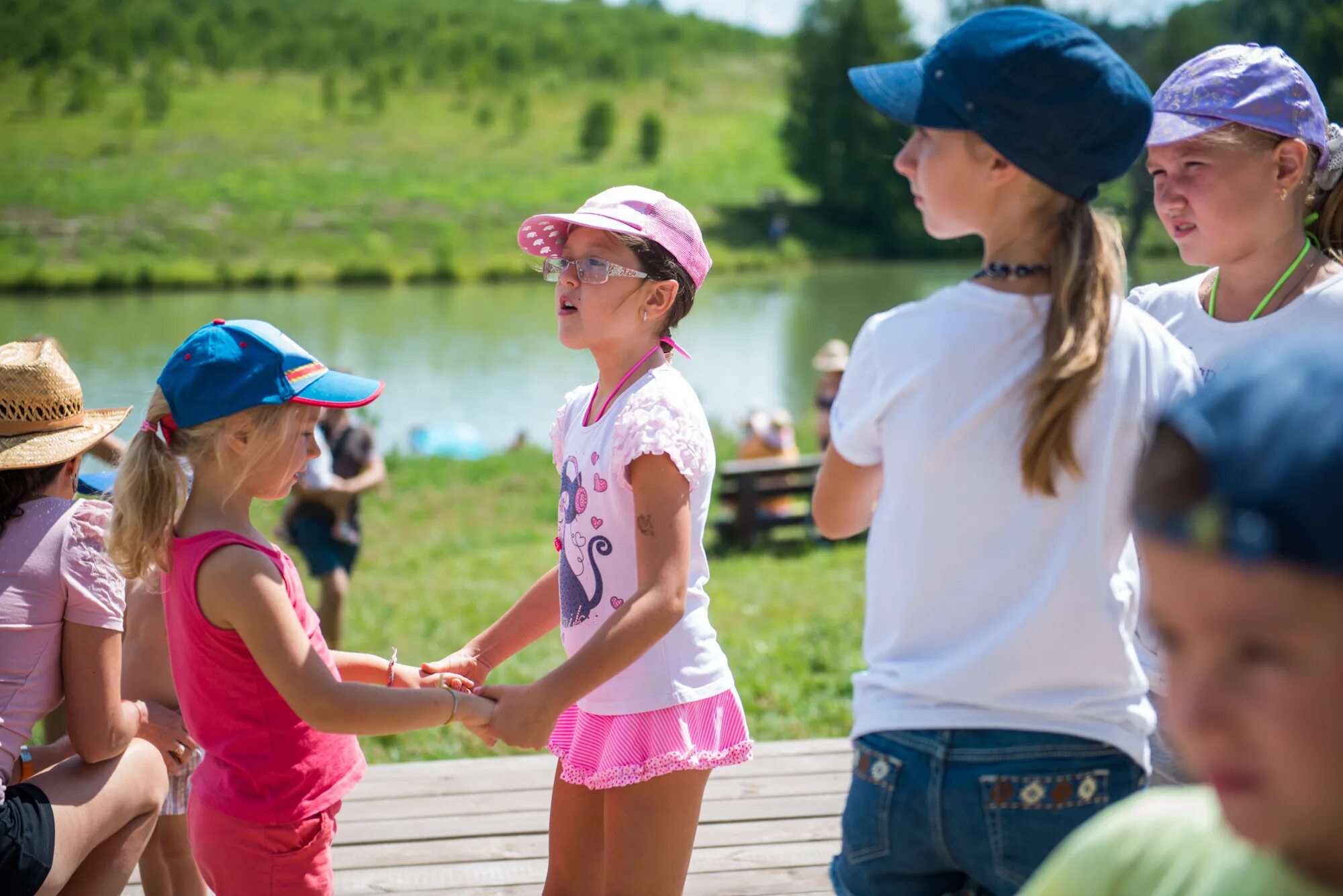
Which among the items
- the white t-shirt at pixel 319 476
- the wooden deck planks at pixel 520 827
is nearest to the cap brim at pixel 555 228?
the wooden deck planks at pixel 520 827

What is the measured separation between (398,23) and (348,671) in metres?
80.8

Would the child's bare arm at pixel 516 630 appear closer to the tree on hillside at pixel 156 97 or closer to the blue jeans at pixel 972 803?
the blue jeans at pixel 972 803

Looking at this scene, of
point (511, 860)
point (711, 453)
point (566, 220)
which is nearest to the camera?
point (711, 453)

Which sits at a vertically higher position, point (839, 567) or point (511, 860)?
point (511, 860)

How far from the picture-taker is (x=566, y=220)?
2.46 meters

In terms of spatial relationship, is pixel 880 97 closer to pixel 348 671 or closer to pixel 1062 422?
pixel 1062 422

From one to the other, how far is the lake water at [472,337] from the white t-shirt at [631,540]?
388 inches

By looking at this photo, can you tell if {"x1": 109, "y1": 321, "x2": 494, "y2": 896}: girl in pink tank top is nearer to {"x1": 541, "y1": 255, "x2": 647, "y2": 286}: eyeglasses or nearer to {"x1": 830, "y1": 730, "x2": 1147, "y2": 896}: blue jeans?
{"x1": 541, "y1": 255, "x2": 647, "y2": 286}: eyeglasses

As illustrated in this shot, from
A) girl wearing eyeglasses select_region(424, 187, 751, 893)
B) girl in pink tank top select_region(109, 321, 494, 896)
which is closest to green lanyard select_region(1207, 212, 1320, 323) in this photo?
girl wearing eyeglasses select_region(424, 187, 751, 893)

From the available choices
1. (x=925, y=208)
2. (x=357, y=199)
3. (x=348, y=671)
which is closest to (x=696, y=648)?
(x=348, y=671)

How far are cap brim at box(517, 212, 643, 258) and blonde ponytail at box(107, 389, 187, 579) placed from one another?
78 centimetres

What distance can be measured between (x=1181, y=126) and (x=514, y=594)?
621 cm

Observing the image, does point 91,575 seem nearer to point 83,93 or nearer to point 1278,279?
point 1278,279

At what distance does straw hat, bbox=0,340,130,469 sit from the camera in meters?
2.48
